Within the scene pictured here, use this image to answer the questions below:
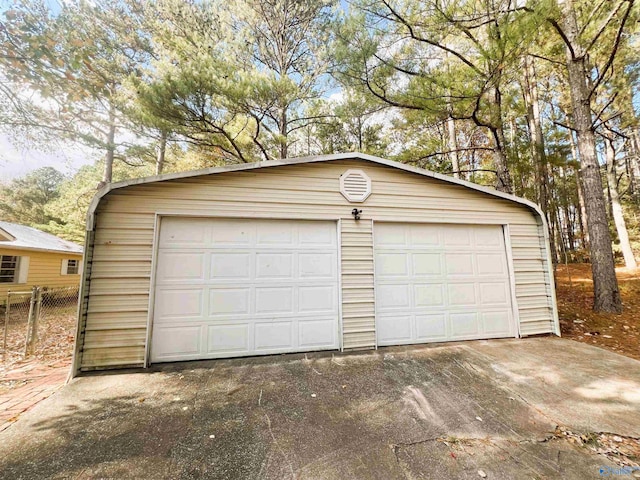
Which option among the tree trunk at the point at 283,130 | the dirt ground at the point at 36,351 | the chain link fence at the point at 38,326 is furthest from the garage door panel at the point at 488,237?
the chain link fence at the point at 38,326

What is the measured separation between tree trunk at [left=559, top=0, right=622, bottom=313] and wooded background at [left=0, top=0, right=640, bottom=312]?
1.0 inches

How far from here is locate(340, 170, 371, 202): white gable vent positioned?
Result: 4.37 meters

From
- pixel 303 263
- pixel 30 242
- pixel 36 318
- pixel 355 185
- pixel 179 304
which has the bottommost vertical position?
pixel 36 318

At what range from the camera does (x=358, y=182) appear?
4.42 metres

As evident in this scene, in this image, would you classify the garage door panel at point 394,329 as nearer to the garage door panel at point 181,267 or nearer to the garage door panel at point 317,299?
the garage door panel at point 317,299

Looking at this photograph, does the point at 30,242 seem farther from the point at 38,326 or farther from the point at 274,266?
the point at 274,266

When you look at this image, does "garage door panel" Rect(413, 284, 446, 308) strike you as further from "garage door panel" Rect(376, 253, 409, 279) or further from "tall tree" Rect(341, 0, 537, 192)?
"tall tree" Rect(341, 0, 537, 192)

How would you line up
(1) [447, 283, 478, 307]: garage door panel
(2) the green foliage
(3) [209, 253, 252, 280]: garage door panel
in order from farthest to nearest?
(2) the green foliage → (1) [447, 283, 478, 307]: garage door panel → (3) [209, 253, 252, 280]: garage door panel

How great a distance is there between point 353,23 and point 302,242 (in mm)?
4875

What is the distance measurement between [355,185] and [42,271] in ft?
44.8

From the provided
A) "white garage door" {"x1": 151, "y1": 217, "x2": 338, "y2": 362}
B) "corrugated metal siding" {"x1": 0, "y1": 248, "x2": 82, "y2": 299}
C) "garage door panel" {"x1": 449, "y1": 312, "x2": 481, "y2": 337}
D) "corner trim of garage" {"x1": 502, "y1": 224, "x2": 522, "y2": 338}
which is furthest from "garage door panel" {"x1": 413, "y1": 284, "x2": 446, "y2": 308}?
"corrugated metal siding" {"x1": 0, "y1": 248, "x2": 82, "y2": 299}

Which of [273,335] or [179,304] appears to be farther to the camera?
[273,335]

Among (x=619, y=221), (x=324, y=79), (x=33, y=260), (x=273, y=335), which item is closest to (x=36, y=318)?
(x=273, y=335)

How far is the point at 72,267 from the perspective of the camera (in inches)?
494
